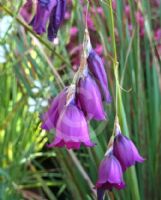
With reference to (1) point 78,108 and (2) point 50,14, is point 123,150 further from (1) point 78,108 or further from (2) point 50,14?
(2) point 50,14

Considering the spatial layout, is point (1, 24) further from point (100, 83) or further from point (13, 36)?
point (100, 83)

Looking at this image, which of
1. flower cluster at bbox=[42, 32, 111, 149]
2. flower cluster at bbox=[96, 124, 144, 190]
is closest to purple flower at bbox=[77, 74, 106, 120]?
flower cluster at bbox=[42, 32, 111, 149]

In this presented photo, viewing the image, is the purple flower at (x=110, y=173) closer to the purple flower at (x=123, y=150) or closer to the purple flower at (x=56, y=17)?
the purple flower at (x=123, y=150)

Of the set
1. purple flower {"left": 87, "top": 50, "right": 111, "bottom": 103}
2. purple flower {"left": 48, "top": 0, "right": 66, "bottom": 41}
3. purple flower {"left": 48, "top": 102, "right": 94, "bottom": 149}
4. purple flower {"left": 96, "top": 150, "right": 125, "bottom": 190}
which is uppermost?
purple flower {"left": 48, "top": 0, "right": 66, "bottom": 41}

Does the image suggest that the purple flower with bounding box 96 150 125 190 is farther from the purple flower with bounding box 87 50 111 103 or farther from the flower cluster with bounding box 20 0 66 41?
the flower cluster with bounding box 20 0 66 41

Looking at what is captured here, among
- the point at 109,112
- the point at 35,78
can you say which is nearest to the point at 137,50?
the point at 109,112

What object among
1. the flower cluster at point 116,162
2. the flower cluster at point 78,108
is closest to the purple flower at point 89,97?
the flower cluster at point 78,108
